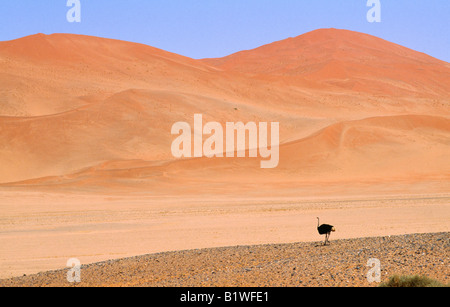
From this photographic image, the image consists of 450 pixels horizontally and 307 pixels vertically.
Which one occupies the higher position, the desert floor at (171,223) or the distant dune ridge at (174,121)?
the distant dune ridge at (174,121)

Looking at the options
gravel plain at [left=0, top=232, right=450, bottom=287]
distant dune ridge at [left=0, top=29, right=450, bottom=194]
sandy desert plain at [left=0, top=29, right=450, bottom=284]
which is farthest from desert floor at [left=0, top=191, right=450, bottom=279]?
distant dune ridge at [left=0, top=29, right=450, bottom=194]

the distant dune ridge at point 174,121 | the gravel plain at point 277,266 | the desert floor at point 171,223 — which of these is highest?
the distant dune ridge at point 174,121

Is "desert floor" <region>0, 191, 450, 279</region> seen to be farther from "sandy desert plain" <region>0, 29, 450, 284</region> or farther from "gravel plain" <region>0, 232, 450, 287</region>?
"gravel plain" <region>0, 232, 450, 287</region>

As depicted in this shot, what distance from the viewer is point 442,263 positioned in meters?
8.43

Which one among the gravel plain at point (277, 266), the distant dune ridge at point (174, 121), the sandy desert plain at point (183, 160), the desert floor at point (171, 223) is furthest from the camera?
the distant dune ridge at point (174, 121)

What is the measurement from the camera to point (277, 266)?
8.92m

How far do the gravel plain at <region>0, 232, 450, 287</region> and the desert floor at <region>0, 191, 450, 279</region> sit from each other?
1093mm

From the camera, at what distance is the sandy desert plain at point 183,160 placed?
17.5m

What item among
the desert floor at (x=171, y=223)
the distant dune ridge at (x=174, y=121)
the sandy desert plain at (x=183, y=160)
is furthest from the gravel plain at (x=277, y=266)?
the distant dune ridge at (x=174, y=121)

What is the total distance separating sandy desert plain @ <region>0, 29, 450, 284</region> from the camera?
1753cm

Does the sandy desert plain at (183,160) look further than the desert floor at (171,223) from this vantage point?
Yes

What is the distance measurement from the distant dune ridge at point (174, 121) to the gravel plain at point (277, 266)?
897 inches

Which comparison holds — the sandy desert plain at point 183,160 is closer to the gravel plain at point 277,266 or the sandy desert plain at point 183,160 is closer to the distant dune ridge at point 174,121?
the distant dune ridge at point 174,121

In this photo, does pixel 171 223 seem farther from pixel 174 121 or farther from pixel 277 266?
pixel 174 121
